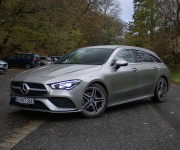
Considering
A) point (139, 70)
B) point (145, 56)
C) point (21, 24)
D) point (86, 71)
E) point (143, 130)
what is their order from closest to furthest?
1. point (143, 130)
2. point (86, 71)
3. point (139, 70)
4. point (145, 56)
5. point (21, 24)

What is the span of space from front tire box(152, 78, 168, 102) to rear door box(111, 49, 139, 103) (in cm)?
112

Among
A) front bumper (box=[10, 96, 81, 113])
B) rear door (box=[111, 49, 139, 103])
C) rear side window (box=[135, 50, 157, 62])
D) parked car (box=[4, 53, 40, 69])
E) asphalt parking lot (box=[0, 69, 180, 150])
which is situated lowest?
parked car (box=[4, 53, 40, 69])

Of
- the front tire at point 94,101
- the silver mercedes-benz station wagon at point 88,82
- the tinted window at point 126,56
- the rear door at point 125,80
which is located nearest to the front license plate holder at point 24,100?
the silver mercedes-benz station wagon at point 88,82

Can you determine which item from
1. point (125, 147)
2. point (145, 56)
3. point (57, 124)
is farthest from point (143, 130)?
point (145, 56)

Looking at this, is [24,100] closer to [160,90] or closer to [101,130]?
[101,130]

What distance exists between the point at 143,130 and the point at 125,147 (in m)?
1.05

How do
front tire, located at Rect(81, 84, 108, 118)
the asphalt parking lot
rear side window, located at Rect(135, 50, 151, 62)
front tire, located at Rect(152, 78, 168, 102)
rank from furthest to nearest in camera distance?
front tire, located at Rect(152, 78, 168, 102) < rear side window, located at Rect(135, 50, 151, 62) < front tire, located at Rect(81, 84, 108, 118) < the asphalt parking lot

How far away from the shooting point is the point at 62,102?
17.8ft

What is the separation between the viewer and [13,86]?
5.88 m

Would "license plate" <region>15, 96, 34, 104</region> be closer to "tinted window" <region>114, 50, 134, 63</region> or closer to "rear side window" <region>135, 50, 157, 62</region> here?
"tinted window" <region>114, 50, 134, 63</region>

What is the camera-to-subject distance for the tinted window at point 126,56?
6863mm

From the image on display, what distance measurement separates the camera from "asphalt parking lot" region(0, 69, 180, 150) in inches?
162

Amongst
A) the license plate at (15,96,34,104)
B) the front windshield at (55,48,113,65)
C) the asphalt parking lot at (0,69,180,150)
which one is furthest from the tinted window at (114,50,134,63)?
the license plate at (15,96,34,104)

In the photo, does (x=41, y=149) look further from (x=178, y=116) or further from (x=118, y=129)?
(x=178, y=116)
